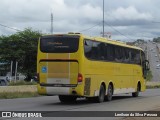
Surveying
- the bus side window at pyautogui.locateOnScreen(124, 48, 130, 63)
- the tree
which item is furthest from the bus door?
the tree

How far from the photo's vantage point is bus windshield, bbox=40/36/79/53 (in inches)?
899

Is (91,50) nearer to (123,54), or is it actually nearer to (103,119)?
(123,54)

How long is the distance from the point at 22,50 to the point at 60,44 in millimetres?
58105

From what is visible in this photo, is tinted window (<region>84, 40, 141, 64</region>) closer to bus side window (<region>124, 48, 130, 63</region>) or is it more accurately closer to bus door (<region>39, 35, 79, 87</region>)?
bus side window (<region>124, 48, 130, 63</region>)

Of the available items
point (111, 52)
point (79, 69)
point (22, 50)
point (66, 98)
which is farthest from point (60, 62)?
point (22, 50)

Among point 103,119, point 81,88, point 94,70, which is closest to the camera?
point 103,119

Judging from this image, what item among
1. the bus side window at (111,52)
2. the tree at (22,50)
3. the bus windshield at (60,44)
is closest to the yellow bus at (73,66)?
the bus windshield at (60,44)

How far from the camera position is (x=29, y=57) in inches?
3191

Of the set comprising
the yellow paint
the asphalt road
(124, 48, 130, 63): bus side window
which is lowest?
the asphalt road

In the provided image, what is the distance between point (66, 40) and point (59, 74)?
1732 mm

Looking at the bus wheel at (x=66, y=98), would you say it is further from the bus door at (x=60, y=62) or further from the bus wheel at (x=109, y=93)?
the bus door at (x=60, y=62)

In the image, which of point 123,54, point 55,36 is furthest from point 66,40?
point 123,54

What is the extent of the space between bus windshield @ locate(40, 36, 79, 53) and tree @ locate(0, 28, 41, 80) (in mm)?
55643

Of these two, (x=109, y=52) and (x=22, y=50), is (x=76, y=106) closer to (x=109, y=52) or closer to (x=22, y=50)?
(x=109, y=52)
